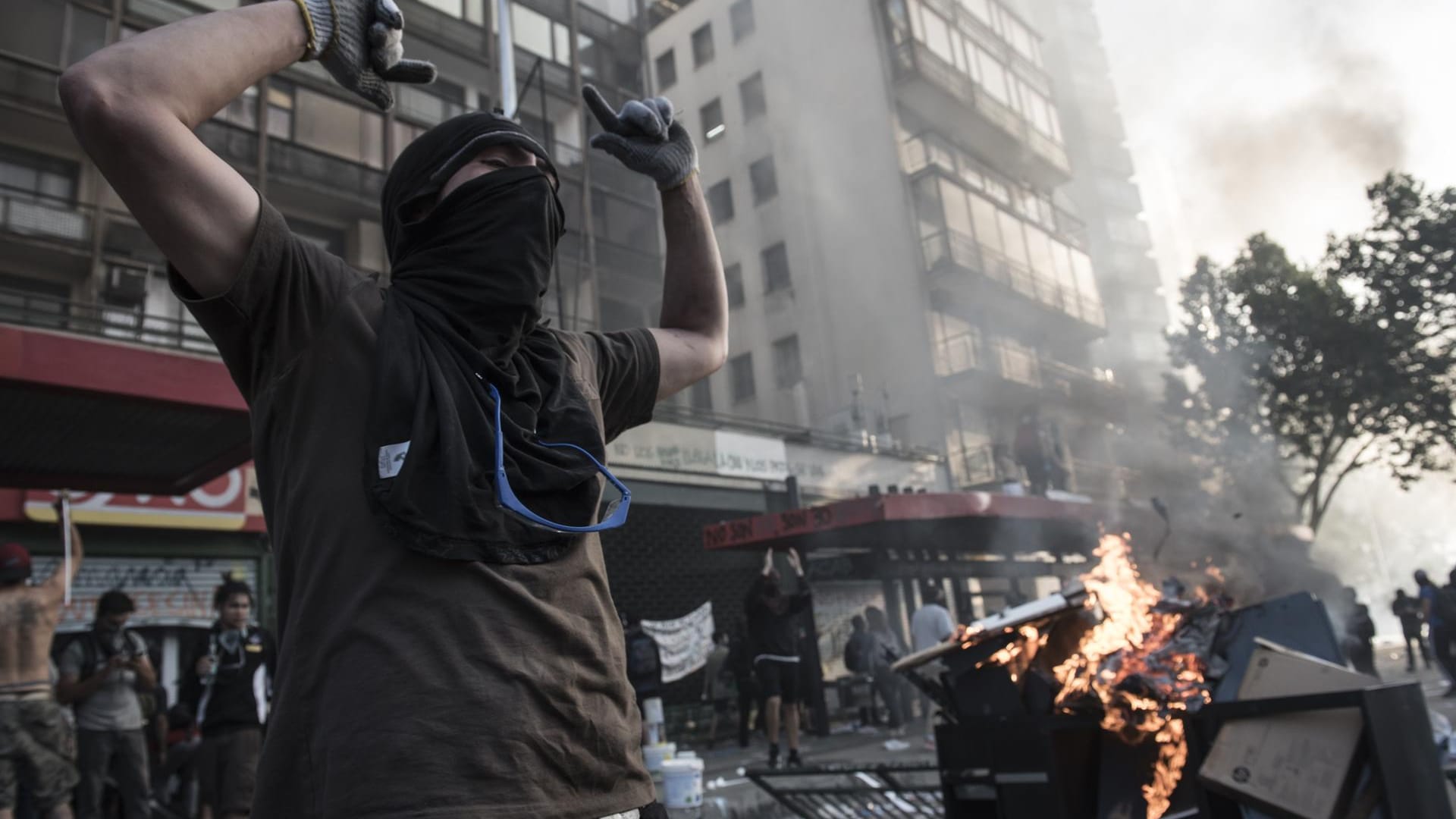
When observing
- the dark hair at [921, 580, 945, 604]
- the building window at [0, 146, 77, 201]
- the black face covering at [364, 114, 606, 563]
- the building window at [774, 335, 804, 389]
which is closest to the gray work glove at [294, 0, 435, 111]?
the black face covering at [364, 114, 606, 563]

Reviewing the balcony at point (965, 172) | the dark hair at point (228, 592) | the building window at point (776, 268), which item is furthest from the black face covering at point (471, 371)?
the balcony at point (965, 172)

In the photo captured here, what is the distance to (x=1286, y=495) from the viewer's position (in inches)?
803

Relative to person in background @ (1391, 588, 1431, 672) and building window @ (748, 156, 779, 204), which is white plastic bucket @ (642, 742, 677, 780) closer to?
person in background @ (1391, 588, 1431, 672)

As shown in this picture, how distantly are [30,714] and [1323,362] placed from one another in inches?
862

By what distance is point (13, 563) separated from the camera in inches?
215

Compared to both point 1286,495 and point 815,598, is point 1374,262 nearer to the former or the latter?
point 1286,495

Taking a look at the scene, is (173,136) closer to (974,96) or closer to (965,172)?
(965,172)

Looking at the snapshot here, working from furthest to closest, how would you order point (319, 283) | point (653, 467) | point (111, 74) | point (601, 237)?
1. point (601, 237)
2. point (653, 467)
3. point (319, 283)
4. point (111, 74)

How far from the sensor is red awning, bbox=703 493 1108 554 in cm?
1130

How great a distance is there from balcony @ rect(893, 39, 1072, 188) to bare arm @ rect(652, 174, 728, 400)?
2264cm

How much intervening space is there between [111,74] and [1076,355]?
26.6 metres

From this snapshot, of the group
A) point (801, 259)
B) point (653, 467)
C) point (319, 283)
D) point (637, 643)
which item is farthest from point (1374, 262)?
point (319, 283)

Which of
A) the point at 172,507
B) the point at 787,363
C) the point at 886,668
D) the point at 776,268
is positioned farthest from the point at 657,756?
the point at 776,268

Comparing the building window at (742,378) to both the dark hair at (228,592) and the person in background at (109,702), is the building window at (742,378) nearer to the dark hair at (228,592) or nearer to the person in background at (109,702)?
the dark hair at (228,592)
